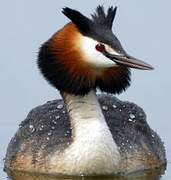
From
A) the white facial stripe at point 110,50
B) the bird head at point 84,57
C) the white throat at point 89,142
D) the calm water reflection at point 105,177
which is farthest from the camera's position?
the calm water reflection at point 105,177

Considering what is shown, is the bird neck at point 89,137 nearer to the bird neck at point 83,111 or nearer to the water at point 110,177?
the bird neck at point 83,111

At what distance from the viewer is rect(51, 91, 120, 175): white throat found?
12.8 m

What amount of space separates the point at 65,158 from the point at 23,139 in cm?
91

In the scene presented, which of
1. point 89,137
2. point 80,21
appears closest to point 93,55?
point 80,21

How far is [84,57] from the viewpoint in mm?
12680

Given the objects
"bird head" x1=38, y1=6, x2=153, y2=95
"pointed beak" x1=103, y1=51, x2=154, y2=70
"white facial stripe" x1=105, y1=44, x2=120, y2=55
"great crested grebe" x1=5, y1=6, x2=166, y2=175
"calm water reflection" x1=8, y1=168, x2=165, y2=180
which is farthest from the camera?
"calm water reflection" x1=8, y1=168, x2=165, y2=180

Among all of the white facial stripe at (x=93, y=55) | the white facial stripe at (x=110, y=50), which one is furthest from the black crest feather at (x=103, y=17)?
the white facial stripe at (x=110, y=50)

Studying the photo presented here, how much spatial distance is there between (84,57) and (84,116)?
0.70 m

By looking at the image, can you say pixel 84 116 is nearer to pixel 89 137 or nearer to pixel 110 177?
pixel 89 137

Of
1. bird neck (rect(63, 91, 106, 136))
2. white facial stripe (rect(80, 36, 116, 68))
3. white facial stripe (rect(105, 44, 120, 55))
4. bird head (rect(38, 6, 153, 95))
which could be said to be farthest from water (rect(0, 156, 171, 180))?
white facial stripe (rect(105, 44, 120, 55))

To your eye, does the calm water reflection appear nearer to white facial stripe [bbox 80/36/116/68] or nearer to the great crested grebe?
the great crested grebe

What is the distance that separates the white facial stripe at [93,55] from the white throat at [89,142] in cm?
49

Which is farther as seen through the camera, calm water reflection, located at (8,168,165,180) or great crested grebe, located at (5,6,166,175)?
calm water reflection, located at (8,168,165,180)

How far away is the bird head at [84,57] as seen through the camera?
12539 millimetres
